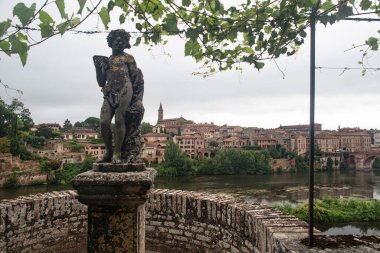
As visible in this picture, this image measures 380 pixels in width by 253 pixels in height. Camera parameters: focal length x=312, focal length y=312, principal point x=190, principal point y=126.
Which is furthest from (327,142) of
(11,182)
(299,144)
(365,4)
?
(365,4)

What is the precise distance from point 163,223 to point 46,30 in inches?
155

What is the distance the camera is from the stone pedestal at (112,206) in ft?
8.26

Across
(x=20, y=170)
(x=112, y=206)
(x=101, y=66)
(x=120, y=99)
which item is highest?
(x=101, y=66)

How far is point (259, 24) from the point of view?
258 cm

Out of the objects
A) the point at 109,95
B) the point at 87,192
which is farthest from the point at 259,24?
the point at 87,192

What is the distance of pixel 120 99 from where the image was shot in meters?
3.15

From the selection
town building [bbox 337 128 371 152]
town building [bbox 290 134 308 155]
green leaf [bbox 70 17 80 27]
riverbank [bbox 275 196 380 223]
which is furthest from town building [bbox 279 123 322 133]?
green leaf [bbox 70 17 80 27]

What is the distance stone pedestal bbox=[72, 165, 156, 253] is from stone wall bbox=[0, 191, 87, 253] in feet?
8.14

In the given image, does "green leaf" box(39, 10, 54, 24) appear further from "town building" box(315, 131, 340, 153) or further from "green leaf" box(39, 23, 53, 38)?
"town building" box(315, 131, 340, 153)

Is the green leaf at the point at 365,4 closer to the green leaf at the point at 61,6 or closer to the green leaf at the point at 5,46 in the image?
the green leaf at the point at 61,6

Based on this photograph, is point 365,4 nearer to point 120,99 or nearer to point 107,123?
point 120,99

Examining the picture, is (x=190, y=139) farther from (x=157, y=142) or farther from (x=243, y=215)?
(x=243, y=215)

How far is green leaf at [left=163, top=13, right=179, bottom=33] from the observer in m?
2.38

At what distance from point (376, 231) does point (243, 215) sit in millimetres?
20110
